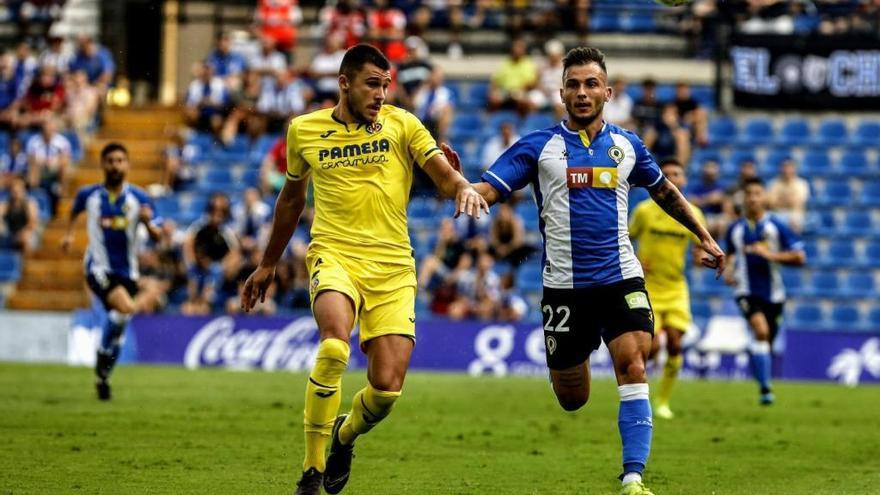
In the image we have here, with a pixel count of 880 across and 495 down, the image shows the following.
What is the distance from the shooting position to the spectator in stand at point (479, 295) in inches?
965

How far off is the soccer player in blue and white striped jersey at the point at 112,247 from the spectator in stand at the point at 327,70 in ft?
34.3

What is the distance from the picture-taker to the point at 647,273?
16797 mm

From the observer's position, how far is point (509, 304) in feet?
80.9

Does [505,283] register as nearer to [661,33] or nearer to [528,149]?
[661,33]

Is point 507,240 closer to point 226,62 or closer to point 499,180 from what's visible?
point 226,62

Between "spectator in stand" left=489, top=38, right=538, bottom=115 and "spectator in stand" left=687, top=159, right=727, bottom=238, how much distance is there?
4543 mm

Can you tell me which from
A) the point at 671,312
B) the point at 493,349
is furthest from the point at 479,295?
the point at 671,312

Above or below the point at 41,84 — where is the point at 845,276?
below

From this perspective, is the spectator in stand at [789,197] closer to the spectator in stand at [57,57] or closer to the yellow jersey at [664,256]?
the yellow jersey at [664,256]

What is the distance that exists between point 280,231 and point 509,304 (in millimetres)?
15207

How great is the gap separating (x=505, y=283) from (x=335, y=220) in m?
15.5

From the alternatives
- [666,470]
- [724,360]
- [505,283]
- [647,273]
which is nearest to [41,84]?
[505,283]

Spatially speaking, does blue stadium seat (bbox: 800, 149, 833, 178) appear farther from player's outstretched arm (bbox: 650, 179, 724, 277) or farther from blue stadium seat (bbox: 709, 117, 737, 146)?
player's outstretched arm (bbox: 650, 179, 724, 277)

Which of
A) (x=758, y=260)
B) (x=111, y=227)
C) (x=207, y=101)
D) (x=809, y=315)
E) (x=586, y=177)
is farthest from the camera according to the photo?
(x=207, y=101)
